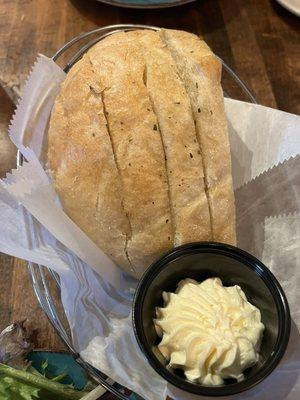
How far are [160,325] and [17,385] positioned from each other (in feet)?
1.26

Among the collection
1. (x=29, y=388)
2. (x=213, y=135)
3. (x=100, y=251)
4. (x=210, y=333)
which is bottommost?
(x=29, y=388)

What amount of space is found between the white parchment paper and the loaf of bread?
0.23ft

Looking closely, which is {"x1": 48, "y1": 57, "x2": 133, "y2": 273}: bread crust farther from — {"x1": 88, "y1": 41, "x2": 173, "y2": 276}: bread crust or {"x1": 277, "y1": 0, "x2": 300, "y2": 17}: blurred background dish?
{"x1": 277, "y1": 0, "x2": 300, "y2": 17}: blurred background dish

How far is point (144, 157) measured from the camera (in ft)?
3.54

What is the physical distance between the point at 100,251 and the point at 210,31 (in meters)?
0.97

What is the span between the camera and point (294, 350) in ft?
3.72

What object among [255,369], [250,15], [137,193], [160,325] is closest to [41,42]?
[250,15]

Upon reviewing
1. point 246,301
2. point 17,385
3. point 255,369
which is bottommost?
point 17,385

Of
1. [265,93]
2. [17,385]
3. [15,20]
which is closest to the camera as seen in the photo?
[17,385]

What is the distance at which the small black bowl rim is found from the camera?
100 cm

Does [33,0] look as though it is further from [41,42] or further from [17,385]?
[17,385]

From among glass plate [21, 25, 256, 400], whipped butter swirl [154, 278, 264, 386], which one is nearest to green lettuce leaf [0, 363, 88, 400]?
glass plate [21, 25, 256, 400]

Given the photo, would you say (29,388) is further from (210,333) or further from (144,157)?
(144,157)

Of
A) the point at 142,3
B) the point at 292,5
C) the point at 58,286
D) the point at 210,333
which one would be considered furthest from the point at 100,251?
the point at 292,5
